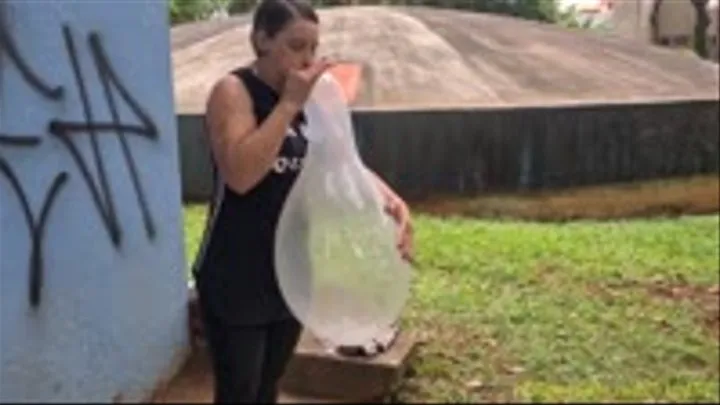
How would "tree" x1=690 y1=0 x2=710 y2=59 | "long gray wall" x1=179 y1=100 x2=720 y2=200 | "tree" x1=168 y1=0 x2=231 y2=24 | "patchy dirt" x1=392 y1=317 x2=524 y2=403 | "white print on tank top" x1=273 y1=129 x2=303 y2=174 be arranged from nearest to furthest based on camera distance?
"white print on tank top" x1=273 y1=129 x2=303 y2=174
"patchy dirt" x1=392 y1=317 x2=524 y2=403
"long gray wall" x1=179 y1=100 x2=720 y2=200
"tree" x1=690 y1=0 x2=710 y2=59
"tree" x1=168 y1=0 x2=231 y2=24

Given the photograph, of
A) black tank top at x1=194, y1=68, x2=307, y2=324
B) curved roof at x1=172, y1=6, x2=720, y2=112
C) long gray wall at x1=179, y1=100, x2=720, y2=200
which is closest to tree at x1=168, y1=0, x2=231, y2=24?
curved roof at x1=172, y1=6, x2=720, y2=112

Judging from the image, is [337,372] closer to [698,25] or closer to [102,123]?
[102,123]

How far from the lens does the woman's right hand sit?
1.73 meters

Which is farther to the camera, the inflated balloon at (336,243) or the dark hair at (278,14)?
the dark hair at (278,14)

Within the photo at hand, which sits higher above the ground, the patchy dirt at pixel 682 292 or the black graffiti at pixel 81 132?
the black graffiti at pixel 81 132

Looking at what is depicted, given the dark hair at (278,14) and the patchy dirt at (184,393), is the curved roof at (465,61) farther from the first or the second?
the patchy dirt at (184,393)

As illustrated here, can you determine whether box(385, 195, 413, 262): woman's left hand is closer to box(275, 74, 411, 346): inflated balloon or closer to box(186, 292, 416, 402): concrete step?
box(275, 74, 411, 346): inflated balloon

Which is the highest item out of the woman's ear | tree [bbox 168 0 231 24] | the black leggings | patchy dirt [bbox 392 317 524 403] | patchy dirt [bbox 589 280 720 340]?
the woman's ear

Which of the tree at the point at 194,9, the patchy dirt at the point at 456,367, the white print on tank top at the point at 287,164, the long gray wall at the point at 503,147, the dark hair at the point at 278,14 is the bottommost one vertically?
the tree at the point at 194,9

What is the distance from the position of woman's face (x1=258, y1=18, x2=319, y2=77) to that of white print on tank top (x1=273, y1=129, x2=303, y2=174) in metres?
0.15

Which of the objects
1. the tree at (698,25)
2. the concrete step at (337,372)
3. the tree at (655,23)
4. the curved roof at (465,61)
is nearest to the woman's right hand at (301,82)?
the concrete step at (337,372)

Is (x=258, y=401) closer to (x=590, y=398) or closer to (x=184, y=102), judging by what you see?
(x=590, y=398)

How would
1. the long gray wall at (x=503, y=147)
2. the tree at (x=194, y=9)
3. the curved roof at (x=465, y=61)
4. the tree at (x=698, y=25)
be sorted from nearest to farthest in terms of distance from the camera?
1. the long gray wall at (x=503, y=147)
2. the curved roof at (x=465, y=61)
3. the tree at (x=698, y=25)
4. the tree at (x=194, y=9)

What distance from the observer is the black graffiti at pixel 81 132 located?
3.49 m
